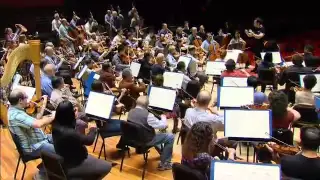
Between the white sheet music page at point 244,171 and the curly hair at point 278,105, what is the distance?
7.07ft

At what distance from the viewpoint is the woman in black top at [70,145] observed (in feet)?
15.3

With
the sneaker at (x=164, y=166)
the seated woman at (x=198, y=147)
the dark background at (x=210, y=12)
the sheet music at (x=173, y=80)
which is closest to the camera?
the seated woman at (x=198, y=147)

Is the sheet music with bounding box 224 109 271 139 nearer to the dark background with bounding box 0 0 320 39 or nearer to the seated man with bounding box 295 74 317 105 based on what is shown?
the seated man with bounding box 295 74 317 105

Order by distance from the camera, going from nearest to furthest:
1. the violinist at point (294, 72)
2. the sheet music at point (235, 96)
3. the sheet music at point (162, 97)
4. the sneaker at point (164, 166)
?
1. the sneaker at point (164, 166)
2. the sheet music at point (235, 96)
3. the sheet music at point (162, 97)
4. the violinist at point (294, 72)

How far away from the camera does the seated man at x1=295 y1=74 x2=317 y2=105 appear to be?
22.4 ft

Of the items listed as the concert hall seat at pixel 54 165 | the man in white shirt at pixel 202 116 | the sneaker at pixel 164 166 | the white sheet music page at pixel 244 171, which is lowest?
the sneaker at pixel 164 166

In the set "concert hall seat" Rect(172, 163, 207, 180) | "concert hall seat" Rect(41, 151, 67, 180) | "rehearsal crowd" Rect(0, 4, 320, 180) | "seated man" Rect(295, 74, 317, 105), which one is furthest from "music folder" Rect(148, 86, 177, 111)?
"concert hall seat" Rect(172, 163, 207, 180)

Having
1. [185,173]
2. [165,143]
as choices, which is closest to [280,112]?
[165,143]

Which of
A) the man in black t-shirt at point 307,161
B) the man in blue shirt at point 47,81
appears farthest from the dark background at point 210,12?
the man in black t-shirt at point 307,161

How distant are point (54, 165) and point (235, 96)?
3024 mm

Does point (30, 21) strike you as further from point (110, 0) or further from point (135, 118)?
point (135, 118)

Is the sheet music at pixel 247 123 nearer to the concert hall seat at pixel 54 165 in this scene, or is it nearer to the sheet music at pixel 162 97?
the sheet music at pixel 162 97

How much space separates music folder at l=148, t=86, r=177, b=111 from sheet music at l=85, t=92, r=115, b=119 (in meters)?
0.82

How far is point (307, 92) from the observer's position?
6.88 metres
